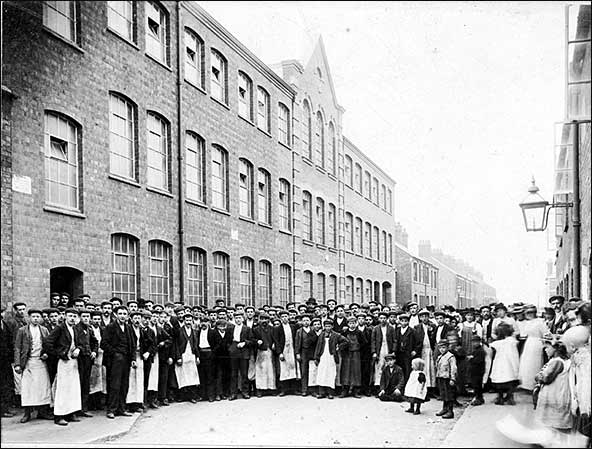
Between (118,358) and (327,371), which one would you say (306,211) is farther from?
(118,358)

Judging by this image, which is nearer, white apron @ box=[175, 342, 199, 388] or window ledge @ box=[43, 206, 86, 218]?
window ledge @ box=[43, 206, 86, 218]

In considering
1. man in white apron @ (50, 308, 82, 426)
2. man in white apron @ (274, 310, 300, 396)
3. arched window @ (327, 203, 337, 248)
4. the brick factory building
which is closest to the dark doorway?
the brick factory building

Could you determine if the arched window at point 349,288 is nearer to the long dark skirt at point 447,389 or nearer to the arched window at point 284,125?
the arched window at point 284,125

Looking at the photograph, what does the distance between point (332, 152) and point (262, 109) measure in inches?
94.4

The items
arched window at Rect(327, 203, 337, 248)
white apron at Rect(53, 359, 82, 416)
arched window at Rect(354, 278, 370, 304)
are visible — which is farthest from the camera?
arched window at Rect(354, 278, 370, 304)

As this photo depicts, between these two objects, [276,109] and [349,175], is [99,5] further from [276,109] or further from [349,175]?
[349,175]

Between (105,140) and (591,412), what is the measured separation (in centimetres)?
1036

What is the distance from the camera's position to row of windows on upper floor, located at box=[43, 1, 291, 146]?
12.6m

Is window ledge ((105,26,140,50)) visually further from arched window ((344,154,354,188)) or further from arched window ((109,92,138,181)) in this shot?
arched window ((344,154,354,188))

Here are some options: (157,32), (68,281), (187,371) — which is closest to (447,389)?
(187,371)

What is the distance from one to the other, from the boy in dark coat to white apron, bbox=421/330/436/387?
512 mm

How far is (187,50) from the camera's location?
16609 mm

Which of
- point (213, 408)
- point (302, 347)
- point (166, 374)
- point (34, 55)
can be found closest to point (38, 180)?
point (34, 55)

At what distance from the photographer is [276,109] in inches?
740
